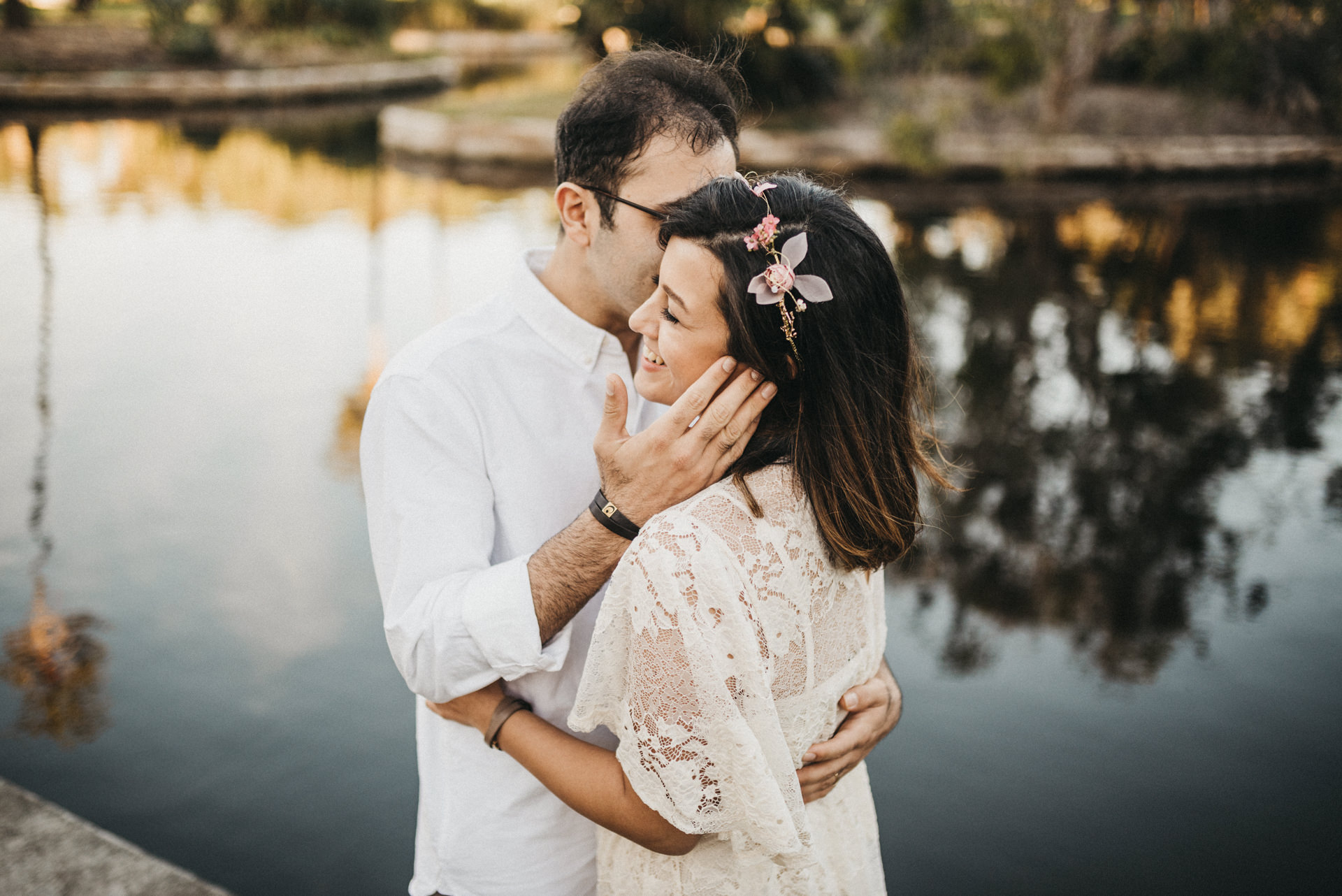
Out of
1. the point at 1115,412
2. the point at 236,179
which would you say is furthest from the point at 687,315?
the point at 236,179

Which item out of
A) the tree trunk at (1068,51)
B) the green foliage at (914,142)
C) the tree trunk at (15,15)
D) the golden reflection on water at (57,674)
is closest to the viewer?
the golden reflection on water at (57,674)

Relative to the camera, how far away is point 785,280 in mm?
1367

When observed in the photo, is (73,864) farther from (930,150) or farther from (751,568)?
(930,150)

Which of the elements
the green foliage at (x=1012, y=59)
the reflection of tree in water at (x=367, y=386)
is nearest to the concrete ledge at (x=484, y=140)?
the reflection of tree in water at (x=367, y=386)

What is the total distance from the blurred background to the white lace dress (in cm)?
121

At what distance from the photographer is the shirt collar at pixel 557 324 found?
1763mm

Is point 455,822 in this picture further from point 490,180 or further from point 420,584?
point 490,180

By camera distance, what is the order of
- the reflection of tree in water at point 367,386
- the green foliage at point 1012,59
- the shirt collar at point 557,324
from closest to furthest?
the shirt collar at point 557,324 < the reflection of tree in water at point 367,386 < the green foliage at point 1012,59

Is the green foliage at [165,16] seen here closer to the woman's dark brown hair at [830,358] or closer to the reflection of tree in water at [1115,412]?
the reflection of tree in water at [1115,412]

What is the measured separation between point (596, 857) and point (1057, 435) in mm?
5130

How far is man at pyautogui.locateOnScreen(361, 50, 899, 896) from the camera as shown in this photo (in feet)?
4.75

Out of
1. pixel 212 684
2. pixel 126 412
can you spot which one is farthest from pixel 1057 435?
pixel 126 412

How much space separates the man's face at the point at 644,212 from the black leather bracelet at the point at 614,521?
0.50 m

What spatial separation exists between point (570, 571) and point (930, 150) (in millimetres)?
14396
